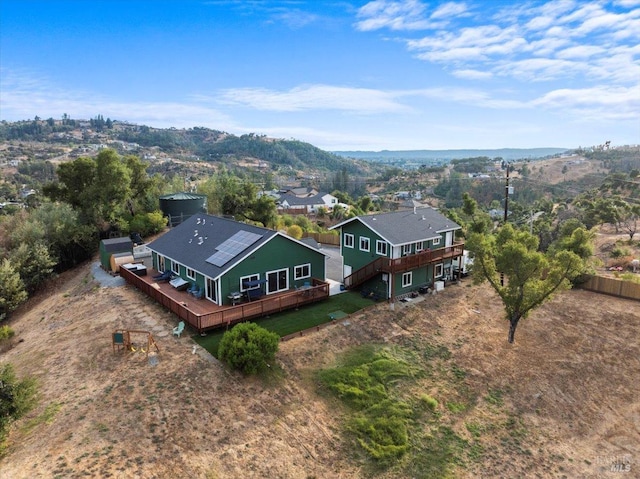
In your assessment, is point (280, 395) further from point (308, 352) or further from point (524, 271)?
point (524, 271)

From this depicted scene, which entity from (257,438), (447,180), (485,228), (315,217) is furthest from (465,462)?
(447,180)

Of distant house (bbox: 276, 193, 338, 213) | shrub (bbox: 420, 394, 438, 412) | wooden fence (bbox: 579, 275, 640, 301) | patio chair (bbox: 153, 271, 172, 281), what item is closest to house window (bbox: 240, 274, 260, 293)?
patio chair (bbox: 153, 271, 172, 281)

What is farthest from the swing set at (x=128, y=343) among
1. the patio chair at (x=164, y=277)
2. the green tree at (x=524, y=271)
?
the green tree at (x=524, y=271)

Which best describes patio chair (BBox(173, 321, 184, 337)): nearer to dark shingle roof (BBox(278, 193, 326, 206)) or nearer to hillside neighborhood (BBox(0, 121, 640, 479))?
hillside neighborhood (BBox(0, 121, 640, 479))

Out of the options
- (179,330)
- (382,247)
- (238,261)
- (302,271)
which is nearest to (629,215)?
(382,247)

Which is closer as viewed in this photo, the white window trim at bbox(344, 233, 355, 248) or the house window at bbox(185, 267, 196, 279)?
the house window at bbox(185, 267, 196, 279)

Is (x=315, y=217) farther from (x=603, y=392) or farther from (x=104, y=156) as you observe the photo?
(x=603, y=392)
